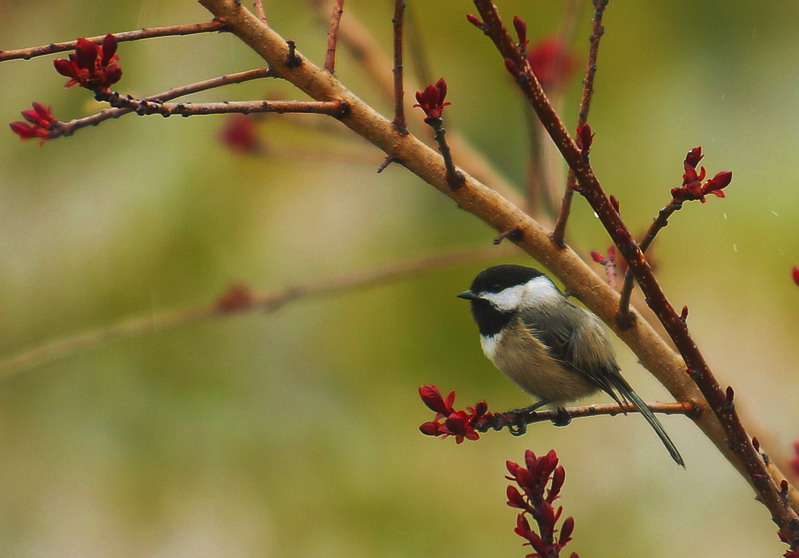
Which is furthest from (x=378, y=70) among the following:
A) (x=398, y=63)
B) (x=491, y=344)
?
(x=398, y=63)

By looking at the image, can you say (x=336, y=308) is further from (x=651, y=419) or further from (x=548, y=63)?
(x=651, y=419)

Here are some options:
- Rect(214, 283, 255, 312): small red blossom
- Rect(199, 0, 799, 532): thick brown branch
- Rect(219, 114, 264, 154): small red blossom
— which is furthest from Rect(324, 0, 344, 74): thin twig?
Rect(219, 114, 264, 154): small red blossom

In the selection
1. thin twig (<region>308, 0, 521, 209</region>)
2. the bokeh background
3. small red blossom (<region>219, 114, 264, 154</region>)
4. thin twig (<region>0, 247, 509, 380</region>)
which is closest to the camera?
thin twig (<region>0, 247, 509, 380</region>)

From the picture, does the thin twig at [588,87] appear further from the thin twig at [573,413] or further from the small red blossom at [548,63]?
the small red blossom at [548,63]

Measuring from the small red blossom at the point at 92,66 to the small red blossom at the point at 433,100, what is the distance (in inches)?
15.9

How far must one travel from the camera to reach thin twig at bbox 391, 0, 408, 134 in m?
1.23

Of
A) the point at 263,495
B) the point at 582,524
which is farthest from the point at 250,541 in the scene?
the point at 582,524

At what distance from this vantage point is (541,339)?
7.37 feet

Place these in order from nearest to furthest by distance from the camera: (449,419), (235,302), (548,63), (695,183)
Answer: (695,183), (449,419), (235,302), (548,63)

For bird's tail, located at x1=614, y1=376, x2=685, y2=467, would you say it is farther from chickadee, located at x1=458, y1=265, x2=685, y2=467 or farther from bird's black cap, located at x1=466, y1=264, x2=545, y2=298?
bird's black cap, located at x1=466, y1=264, x2=545, y2=298

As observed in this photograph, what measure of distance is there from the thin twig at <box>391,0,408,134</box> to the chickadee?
0.98 metres

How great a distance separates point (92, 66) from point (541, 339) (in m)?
1.39

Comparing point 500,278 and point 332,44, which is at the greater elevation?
point 332,44

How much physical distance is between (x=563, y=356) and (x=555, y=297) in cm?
23
